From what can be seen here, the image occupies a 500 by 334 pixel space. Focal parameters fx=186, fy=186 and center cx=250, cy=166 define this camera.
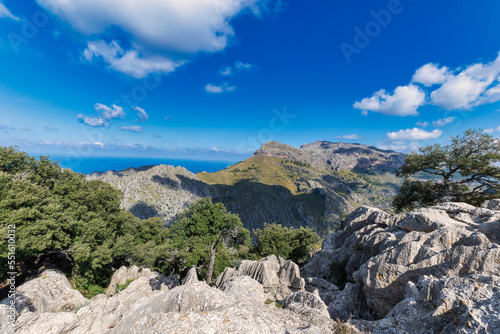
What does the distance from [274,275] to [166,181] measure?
155359 millimetres

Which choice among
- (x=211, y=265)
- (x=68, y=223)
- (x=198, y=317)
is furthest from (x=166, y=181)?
(x=198, y=317)

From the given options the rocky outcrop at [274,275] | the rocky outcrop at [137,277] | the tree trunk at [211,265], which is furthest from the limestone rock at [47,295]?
the rocky outcrop at [274,275]

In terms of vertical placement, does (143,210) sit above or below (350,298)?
below

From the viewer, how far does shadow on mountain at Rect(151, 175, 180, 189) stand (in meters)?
154

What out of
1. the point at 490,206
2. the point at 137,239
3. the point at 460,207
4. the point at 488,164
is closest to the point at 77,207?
the point at 137,239

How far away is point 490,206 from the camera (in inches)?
822

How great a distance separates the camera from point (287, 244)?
1628 inches

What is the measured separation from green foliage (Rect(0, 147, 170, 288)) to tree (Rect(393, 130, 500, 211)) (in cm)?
4339

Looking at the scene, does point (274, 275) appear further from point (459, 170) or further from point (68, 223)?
point (459, 170)

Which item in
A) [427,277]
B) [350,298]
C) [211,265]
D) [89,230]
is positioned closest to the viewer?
[427,277]

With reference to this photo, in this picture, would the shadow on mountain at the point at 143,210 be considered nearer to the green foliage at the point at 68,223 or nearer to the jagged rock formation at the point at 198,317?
the green foliage at the point at 68,223

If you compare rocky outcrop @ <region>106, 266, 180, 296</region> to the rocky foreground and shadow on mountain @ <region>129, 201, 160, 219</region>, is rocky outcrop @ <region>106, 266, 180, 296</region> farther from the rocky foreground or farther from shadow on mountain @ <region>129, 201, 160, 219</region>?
shadow on mountain @ <region>129, 201, 160, 219</region>

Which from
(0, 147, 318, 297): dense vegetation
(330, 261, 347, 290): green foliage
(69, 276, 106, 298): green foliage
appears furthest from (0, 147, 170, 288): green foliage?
(330, 261, 347, 290): green foliage

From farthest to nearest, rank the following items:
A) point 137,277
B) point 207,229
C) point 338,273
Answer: point 207,229 → point 137,277 → point 338,273
